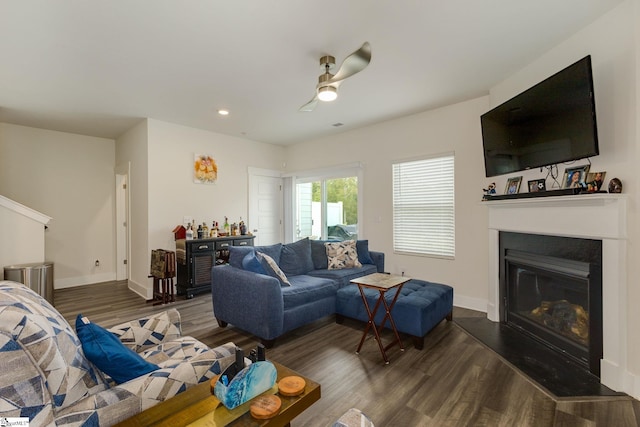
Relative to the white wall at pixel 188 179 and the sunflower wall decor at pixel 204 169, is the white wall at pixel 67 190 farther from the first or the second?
the sunflower wall decor at pixel 204 169

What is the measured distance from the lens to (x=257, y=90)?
3488 mm

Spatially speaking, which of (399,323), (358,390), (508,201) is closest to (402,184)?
(508,201)

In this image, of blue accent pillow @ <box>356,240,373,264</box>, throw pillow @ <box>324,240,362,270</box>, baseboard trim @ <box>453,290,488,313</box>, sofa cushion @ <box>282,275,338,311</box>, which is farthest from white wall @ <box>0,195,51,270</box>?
baseboard trim @ <box>453,290,488,313</box>

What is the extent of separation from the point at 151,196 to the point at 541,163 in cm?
489

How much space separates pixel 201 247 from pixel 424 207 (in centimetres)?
348

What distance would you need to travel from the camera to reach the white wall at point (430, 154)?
3.85 m

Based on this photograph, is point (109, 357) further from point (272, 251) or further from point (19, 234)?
point (19, 234)

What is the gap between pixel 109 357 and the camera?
122cm

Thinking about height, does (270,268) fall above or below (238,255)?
below

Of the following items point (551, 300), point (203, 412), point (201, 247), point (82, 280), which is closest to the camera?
point (203, 412)

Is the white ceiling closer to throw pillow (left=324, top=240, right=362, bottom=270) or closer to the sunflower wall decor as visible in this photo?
the sunflower wall decor

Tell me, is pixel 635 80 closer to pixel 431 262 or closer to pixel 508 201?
pixel 508 201

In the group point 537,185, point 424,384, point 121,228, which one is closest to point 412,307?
point 424,384

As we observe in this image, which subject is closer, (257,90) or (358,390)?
(358,390)
